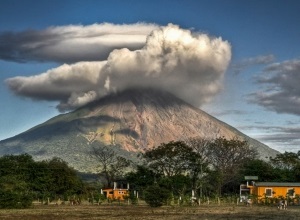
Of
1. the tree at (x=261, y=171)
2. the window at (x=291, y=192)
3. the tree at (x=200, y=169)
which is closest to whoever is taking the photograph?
the window at (x=291, y=192)

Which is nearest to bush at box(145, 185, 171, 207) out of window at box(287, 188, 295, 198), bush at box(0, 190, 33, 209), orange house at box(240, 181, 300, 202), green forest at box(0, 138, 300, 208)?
bush at box(0, 190, 33, 209)

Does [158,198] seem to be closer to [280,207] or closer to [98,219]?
[280,207]

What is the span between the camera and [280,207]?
61.0 metres

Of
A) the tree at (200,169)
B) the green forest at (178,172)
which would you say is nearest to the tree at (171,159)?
the green forest at (178,172)

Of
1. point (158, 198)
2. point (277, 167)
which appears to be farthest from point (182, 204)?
point (277, 167)

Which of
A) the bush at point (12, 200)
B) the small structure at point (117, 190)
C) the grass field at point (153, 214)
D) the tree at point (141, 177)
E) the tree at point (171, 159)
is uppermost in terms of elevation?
the tree at point (171, 159)

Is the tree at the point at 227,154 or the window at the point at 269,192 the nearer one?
the window at the point at 269,192

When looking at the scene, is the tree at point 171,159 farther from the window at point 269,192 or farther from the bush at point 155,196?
the bush at point 155,196

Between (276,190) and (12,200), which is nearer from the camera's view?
(12,200)

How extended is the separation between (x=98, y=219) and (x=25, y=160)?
61.0 meters

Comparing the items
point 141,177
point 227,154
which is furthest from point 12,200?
point 227,154

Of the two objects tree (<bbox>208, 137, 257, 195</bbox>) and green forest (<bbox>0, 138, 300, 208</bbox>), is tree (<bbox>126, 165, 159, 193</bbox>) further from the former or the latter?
tree (<bbox>208, 137, 257, 195</bbox>)

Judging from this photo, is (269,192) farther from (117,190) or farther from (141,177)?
(117,190)

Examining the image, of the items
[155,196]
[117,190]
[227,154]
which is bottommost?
[155,196]
